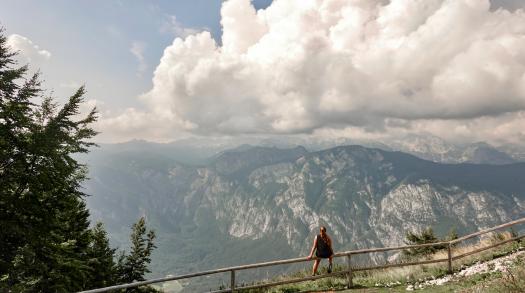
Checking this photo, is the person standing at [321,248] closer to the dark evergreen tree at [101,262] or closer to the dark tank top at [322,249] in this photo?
the dark tank top at [322,249]

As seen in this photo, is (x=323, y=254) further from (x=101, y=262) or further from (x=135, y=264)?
(x=135, y=264)

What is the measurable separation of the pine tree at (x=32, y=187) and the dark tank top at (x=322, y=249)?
12.9 metres

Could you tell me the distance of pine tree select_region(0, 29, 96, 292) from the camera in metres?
17.5

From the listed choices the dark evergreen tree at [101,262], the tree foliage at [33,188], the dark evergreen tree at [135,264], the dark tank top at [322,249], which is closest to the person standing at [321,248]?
the dark tank top at [322,249]

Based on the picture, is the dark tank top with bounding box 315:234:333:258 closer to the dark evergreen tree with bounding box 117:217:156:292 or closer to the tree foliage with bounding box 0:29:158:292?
the tree foliage with bounding box 0:29:158:292

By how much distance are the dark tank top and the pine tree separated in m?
12.9

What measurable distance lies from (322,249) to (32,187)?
14.3m

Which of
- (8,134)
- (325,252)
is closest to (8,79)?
(8,134)

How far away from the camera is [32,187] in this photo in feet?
59.2

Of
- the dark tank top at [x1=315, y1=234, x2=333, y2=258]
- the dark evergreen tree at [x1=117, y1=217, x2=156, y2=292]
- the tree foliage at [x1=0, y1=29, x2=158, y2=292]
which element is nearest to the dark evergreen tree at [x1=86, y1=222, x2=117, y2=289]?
the dark evergreen tree at [x1=117, y1=217, x2=156, y2=292]

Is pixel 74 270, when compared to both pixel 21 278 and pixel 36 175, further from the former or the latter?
pixel 36 175

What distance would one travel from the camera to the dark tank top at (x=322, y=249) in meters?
15.2

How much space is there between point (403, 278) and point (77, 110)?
1851 centimetres

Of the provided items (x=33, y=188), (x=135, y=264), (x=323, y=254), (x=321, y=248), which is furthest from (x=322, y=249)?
(x=135, y=264)
